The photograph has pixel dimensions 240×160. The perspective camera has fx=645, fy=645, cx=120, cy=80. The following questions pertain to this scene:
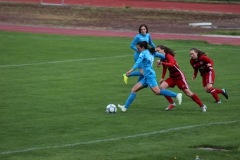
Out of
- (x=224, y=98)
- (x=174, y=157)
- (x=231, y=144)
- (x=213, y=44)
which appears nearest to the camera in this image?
(x=174, y=157)

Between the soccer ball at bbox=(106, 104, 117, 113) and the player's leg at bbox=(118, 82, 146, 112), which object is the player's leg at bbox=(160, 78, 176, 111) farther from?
the soccer ball at bbox=(106, 104, 117, 113)

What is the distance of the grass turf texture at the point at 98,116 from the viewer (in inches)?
490

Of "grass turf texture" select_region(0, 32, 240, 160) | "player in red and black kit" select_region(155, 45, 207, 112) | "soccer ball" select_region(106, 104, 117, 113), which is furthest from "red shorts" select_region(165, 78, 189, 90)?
"soccer ball" select_region(106, 104, 117, 113)

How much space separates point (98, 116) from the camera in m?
15.9

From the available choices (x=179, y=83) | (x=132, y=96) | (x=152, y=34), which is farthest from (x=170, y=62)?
(x=152, y=34)

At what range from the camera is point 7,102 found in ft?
58.9

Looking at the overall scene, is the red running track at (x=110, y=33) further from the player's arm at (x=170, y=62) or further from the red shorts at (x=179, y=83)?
the player's arm at (x=170, y=62)

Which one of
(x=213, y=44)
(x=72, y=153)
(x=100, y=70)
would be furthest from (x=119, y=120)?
(x=213, y=44)

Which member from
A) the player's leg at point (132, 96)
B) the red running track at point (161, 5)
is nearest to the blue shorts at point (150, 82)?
the player's leg at point (132, 96)

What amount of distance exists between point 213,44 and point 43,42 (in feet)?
29.2

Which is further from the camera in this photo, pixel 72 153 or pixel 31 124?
pixel 31 124

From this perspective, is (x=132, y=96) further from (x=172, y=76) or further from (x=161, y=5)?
(x=161, y=5)

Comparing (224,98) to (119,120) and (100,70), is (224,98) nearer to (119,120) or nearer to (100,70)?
(119,120)

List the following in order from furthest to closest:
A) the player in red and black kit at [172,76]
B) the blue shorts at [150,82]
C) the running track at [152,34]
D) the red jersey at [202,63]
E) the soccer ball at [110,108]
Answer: the running track at [152,34] < the red jersey at [202,63] < the player in red and black kit at [172,76] < the blue shorts at [150,82] < the soccer ball at [110,108]
